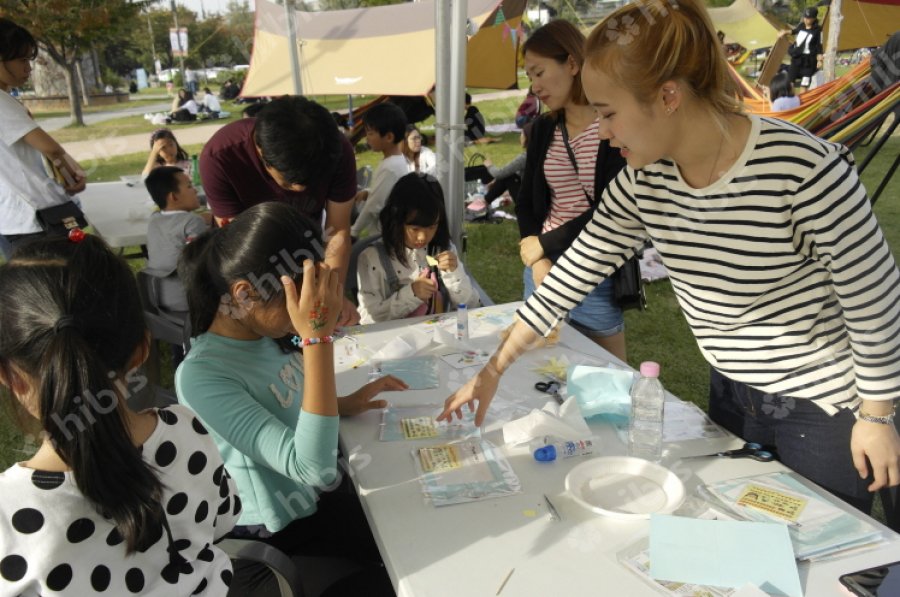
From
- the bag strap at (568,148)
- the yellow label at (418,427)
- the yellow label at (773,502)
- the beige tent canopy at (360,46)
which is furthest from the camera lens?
the beige tent canopy at (360,46)

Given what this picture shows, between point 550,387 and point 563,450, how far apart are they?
0.36m

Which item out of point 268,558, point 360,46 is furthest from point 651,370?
point 360,46

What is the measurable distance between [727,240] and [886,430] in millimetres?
429

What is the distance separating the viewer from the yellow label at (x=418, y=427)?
1520 mm

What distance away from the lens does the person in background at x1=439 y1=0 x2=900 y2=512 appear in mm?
1086

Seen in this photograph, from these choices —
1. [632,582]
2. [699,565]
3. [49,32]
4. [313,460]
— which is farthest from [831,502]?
[49,32]

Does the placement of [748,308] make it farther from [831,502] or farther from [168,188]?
[168,188]

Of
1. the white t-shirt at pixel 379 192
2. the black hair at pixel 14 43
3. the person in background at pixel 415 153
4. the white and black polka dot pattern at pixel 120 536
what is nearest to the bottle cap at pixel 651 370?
the white and black polka dot pattern at pixel 120 536

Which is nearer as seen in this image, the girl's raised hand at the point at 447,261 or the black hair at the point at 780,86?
the girl's raised hand at the point at 447,261

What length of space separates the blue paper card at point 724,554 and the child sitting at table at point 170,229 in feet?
7.35

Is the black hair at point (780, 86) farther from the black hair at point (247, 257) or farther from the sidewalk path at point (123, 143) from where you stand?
the black hair at point (247, 257)

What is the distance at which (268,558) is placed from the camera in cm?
119

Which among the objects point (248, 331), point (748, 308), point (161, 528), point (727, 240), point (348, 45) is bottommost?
point (161, 528)

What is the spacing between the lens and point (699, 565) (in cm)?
104
